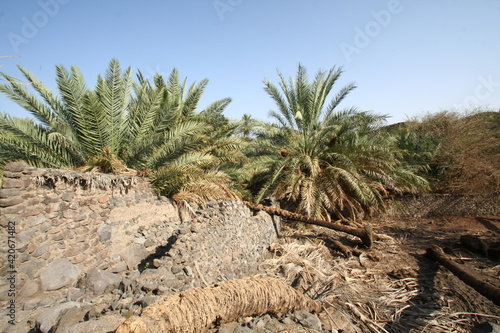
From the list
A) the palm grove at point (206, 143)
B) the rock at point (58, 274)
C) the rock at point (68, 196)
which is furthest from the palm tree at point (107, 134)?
the rock at point (58, 274)

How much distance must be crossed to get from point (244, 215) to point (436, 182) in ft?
34.2

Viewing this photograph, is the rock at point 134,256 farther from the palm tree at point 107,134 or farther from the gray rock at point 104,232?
the palm tree at point 107,134

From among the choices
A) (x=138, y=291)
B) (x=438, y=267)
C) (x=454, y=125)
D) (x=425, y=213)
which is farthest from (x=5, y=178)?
(x=454, y=125)

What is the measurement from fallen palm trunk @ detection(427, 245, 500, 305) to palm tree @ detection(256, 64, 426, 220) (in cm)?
Result: 276

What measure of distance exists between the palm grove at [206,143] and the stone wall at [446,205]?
0.60 m

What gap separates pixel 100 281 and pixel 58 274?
0.63m

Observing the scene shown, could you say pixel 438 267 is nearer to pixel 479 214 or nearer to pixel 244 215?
pixel 244 215

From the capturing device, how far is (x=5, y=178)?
12.7 feet

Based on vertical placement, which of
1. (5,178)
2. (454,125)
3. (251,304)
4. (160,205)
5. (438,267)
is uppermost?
Answer: (454,125)

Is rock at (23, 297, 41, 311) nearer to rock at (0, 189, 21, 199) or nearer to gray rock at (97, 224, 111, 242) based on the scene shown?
gray rock at (97, 224, 111, 242)

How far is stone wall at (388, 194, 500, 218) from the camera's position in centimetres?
1043

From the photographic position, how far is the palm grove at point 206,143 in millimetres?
6044

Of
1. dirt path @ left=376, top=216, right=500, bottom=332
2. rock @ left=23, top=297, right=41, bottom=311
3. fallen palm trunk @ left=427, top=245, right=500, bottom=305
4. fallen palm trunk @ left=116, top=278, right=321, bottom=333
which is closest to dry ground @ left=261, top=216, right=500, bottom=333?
dirt path @ left=376, top=216, right=500, bottom=332

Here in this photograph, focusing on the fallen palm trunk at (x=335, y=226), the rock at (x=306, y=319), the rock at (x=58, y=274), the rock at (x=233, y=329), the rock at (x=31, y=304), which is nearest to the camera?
the rock at (x=233, y=329)
